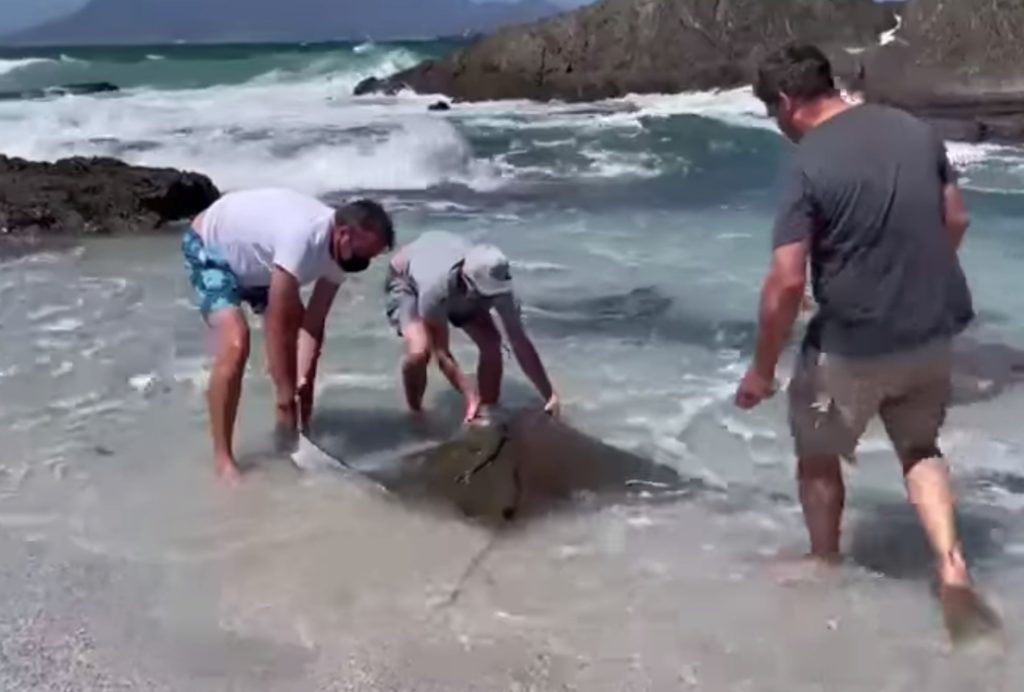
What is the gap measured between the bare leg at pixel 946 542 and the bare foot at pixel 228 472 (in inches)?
113

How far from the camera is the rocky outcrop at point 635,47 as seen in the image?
41.4m

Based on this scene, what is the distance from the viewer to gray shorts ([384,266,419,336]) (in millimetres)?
6691

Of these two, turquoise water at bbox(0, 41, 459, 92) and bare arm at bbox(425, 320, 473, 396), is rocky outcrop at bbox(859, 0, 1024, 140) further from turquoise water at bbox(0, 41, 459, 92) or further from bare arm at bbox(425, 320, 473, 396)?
bare arm at bbox(425, 320, 473, 396)

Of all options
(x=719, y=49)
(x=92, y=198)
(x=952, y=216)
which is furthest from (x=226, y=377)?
(x=719, y=49)

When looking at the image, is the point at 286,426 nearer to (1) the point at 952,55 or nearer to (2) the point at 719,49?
(1) the point at 952,55

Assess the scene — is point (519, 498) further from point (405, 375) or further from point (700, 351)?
point (700, 351)

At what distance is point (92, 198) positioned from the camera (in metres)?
14.4

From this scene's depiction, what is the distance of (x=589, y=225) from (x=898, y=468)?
8707 millimetres

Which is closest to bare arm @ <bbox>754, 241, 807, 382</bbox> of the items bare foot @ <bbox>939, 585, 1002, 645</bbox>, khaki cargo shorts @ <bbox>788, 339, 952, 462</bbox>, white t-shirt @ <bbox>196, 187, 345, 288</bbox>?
khaki cargo shorts @ <bbox>788, 339, 952, 462</bbox>

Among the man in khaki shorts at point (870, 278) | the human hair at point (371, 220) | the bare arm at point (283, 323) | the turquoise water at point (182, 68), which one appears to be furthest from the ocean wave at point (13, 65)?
the man in khaki shorts at point (870, 278)

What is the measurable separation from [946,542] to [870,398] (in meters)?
0.51

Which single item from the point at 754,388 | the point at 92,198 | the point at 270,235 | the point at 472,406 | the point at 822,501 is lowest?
the point at 92,198

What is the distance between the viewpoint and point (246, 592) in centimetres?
531

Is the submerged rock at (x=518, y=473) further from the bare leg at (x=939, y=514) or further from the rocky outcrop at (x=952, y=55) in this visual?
the rocky outcrop at (x=952, y=55)
